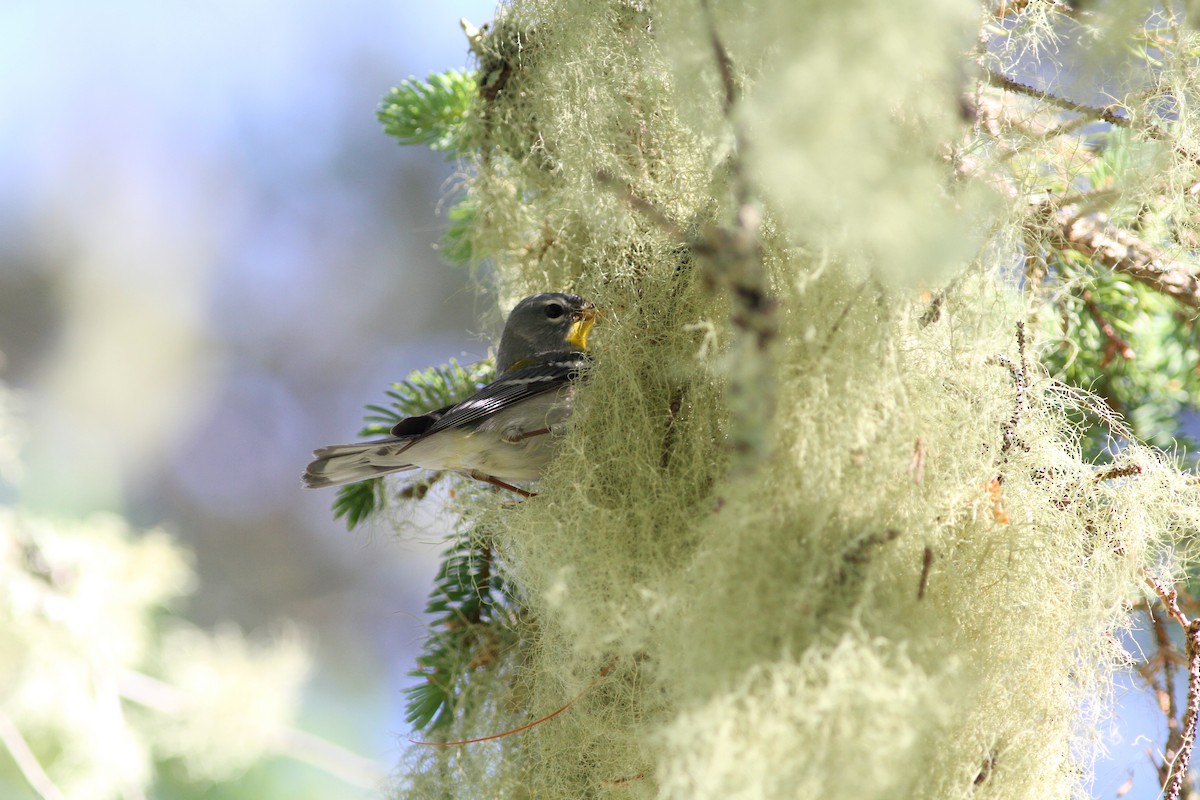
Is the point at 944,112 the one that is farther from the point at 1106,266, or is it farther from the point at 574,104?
the point at 1106,266

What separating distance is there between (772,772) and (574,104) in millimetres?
1245

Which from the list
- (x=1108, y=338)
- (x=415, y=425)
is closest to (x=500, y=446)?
(x=415, y=425)

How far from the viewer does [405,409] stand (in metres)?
2.40

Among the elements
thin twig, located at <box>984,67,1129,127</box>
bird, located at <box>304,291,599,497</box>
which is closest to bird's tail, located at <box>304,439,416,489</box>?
bird, located at <box>304,291,599,497</box>

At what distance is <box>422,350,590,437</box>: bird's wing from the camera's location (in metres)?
2.06

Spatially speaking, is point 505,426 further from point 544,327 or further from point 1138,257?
point 1138,257

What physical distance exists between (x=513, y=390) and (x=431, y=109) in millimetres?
845

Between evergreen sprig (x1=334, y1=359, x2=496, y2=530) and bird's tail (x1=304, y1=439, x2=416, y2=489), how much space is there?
86 millimetres

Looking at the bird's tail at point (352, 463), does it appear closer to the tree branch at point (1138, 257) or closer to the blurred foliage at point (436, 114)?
the blurred foliage at point (436, 114)

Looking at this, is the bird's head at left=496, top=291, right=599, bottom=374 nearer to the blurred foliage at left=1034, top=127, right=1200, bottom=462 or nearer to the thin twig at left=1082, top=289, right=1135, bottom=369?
the blurred foliage at left=1034, top=127, right=1200, bottom=462

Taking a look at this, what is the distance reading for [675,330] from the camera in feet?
5.44

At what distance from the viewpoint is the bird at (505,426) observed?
2.05 metres

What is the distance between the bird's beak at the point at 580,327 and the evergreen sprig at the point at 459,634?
1.65ft

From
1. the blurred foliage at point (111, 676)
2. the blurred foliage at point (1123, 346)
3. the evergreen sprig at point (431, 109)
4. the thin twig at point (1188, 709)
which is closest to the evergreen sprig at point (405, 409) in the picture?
the blurred foliage at point (111, 676)
